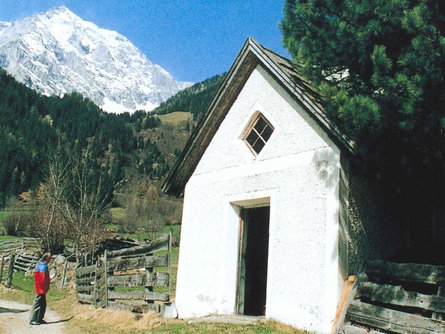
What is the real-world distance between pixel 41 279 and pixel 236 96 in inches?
254

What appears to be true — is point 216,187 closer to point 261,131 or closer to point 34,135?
point 261,131

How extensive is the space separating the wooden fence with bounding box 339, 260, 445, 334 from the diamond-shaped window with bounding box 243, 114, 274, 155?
370 cm

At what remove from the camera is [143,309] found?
10.0 m

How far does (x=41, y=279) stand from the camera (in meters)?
10.6

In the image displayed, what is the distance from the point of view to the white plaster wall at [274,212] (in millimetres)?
7672

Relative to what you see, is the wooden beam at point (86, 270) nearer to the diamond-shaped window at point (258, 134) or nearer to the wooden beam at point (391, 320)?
the diamond-shaped window at point (258, 134)

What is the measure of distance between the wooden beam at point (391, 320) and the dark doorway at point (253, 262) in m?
3.27

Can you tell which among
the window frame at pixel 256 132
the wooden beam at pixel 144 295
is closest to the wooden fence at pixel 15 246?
the wooden beam at pixel 144 295

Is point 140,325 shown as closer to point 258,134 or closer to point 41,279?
point 41,279

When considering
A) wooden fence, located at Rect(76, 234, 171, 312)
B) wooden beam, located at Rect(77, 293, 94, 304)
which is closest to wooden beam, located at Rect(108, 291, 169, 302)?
wooden fence, located at Rect(76, 234, 171, 312)

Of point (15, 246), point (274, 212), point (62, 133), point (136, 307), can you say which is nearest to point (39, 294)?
point (136, 307)

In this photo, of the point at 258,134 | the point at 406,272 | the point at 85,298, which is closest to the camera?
the point at 406,272

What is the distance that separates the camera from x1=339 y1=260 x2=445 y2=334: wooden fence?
579 cm

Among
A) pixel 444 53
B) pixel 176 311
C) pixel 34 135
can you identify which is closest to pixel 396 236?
pixel 444 53
